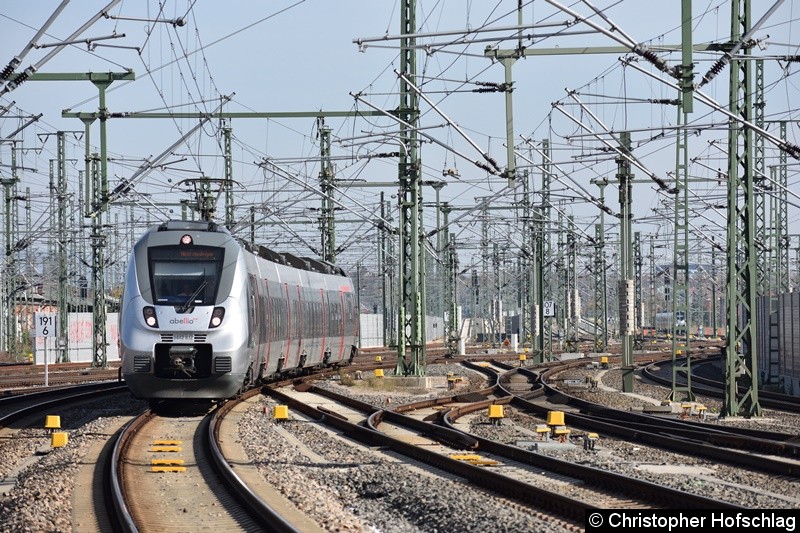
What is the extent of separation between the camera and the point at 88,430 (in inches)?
816

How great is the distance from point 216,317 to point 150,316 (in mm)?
1206

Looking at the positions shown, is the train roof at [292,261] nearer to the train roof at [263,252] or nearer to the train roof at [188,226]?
the train roof at [263,252]

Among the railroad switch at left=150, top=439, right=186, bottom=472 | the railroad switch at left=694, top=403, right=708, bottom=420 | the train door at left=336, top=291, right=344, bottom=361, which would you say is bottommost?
the railroad switch at left=694, top=403, right=708, bottom=420

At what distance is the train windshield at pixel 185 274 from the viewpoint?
22172 millimetres

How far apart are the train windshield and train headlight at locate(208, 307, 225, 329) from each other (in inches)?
7.0

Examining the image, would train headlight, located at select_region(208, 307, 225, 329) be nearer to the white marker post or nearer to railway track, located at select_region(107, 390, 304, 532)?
railway track, located at select_region(107, 390, 304, 532)

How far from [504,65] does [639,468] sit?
12.9 m

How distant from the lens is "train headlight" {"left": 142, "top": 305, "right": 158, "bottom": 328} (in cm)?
2184

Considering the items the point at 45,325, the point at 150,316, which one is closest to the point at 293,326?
the point at 45,325

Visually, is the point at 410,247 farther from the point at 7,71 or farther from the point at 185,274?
the point at 7,71

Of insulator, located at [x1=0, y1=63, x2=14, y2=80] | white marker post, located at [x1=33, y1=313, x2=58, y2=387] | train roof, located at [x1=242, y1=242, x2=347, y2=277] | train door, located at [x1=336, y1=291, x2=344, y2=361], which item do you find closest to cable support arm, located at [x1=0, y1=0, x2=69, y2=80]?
insulator, located at [x1=0, y1=63, x2=14, y2=80]

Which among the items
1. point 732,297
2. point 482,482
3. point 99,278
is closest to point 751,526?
point 482,482

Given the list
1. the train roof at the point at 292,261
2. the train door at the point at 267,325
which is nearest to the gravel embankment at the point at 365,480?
the train door at the point at 267,325

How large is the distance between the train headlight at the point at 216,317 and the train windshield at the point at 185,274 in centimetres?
18
